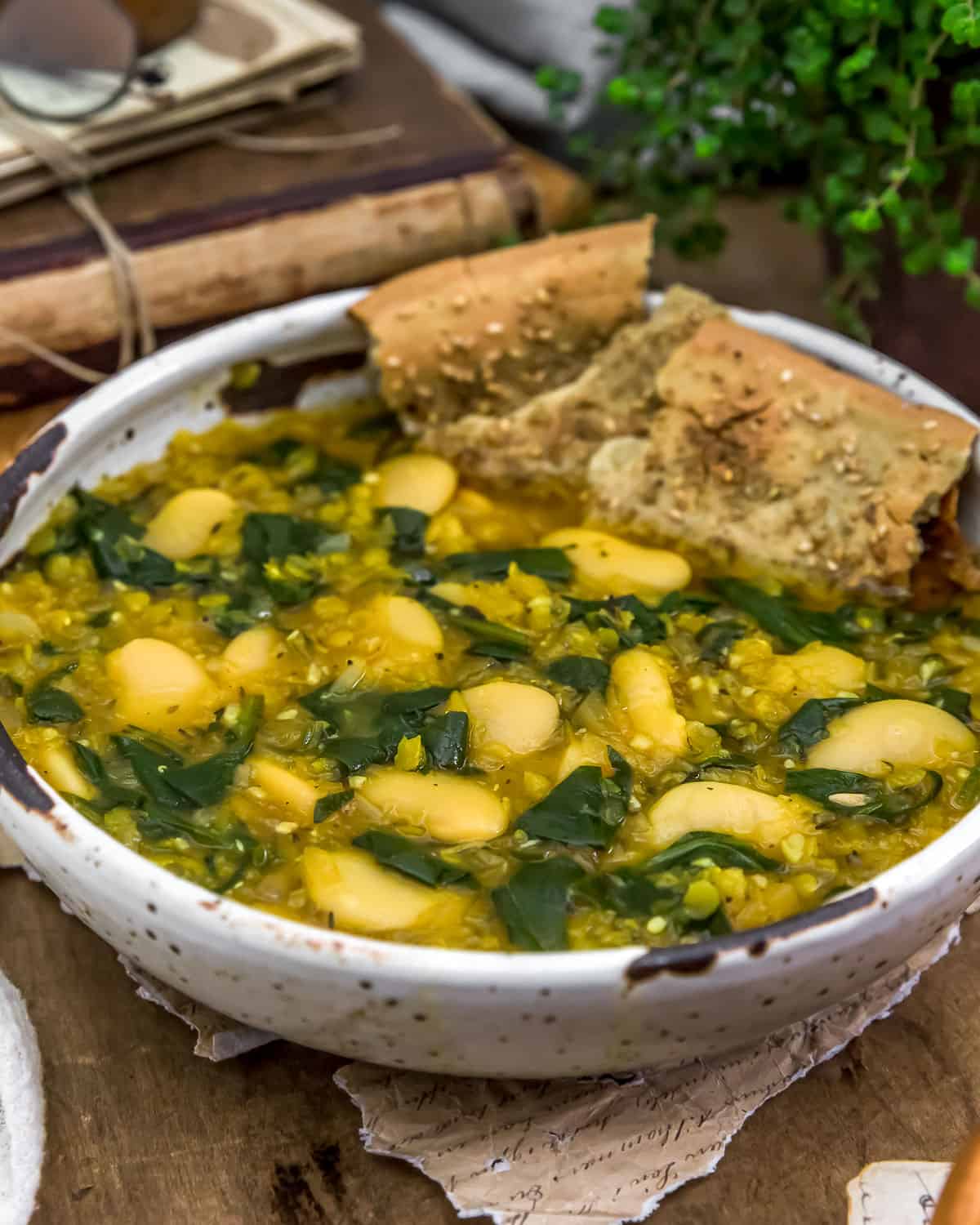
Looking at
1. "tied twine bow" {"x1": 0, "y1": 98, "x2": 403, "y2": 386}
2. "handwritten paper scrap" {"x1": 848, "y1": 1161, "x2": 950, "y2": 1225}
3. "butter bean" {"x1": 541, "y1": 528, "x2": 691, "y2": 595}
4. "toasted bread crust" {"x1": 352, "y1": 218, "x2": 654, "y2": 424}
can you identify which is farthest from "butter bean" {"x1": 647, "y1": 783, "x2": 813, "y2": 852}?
"tied twine bow" {"x1": 0, "y1": 98, "x2": 403, "y2": 386}

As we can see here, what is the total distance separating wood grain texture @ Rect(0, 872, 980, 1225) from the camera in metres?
1.34

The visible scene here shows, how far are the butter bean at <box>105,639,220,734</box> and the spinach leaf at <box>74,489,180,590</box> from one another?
181mm

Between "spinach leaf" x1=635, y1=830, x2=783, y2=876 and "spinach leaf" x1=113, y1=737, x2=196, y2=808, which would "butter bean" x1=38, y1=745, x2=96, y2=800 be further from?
"spinach leaf" x1=635, y1=830, x2=783, y2=876

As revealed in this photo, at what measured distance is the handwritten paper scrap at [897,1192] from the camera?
51.9 inches

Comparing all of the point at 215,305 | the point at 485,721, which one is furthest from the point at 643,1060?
the point at 215,305

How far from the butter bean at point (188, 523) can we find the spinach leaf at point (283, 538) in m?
0.04

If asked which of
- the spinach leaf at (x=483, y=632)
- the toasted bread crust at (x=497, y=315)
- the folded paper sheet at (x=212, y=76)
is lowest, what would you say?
the spinach leaf at (x=483, y=632)

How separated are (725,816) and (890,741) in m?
0.23

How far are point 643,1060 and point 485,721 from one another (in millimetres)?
409

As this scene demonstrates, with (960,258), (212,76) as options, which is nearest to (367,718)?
(960,258)

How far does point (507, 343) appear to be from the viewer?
201 centimetres

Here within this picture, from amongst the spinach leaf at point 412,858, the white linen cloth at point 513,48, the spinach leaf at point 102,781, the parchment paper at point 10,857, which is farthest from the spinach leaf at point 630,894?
the white linen cloth at point 513,48

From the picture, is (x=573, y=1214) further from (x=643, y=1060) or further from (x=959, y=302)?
(x=959, y=302)

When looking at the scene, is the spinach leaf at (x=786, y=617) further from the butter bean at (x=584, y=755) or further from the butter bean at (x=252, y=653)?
the butter bean at (x=252, y=653)
